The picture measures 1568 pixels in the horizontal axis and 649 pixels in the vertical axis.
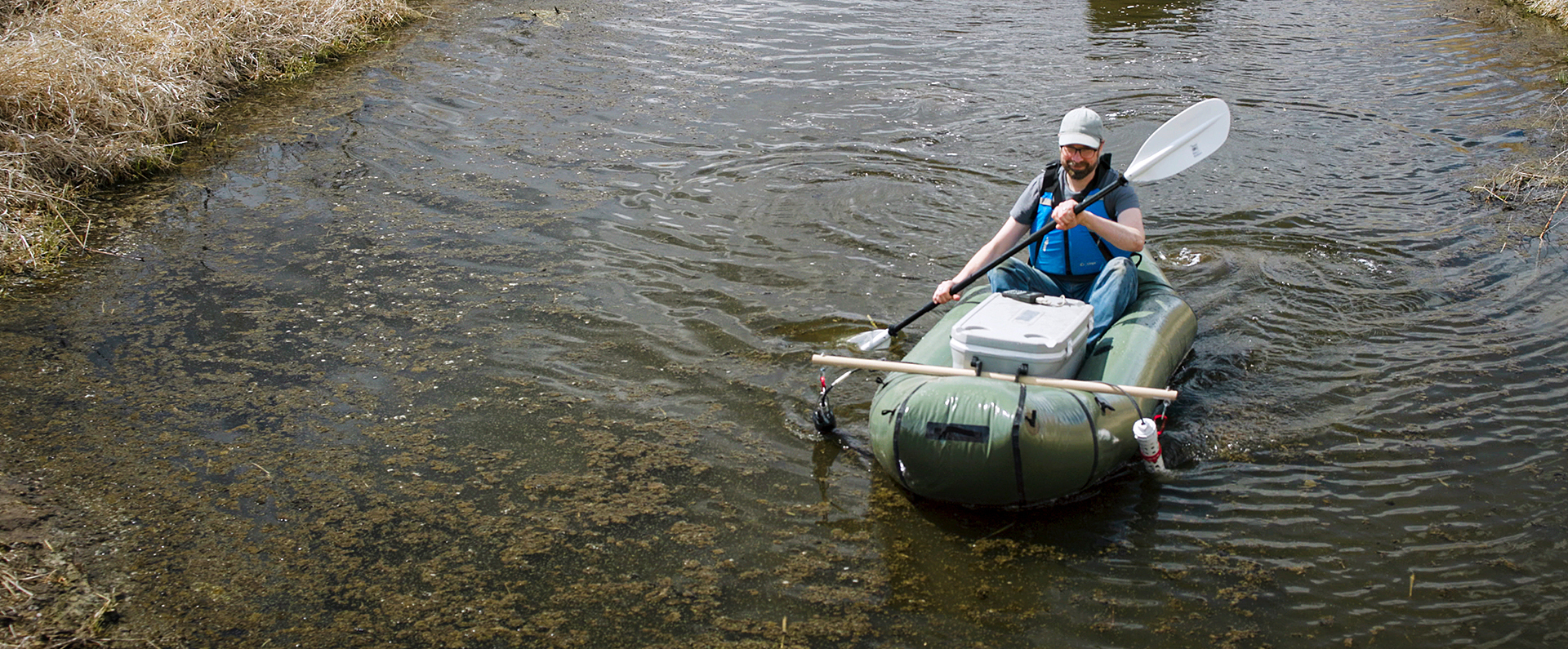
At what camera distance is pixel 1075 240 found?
4.90 meters

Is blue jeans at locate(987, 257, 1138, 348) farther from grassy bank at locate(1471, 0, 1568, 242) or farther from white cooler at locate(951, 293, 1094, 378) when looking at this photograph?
grassy bank at locate(1471, 0, 1568, 242)

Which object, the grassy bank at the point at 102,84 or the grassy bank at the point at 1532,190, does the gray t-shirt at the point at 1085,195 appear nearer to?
the grassy bank at the point at 1532,190

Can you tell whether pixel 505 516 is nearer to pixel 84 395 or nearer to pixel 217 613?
pixel 217 613

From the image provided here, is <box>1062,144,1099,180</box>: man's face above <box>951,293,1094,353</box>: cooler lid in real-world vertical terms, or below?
above

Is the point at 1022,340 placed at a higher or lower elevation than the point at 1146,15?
higher

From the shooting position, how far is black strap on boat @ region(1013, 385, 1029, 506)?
3.71 metres

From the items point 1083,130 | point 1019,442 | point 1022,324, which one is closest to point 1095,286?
point 1083,130

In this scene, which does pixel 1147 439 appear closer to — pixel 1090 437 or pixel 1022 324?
pixel 1090 437

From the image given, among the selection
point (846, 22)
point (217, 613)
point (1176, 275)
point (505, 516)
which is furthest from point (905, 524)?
point (846, 22)

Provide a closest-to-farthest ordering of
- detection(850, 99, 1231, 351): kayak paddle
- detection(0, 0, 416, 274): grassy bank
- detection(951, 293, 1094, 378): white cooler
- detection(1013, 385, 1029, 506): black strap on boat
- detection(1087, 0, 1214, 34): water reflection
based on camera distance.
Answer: detection(1013, 385, 1029, 506): black strap on boat, detection(951, 293, 1094, 378): white cooler, detection(850, 99, 1231, 351): kayak paddle, detection(0, 0, 416, 274): grassy bank, detection(1087, 0, 1214, 34): water reflection

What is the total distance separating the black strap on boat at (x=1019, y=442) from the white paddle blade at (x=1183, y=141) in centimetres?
193

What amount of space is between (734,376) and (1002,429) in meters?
1.68

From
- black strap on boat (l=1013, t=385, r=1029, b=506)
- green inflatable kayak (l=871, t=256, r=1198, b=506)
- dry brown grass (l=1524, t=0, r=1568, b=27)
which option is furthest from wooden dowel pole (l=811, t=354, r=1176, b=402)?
dry brown grass (l=1524, t=0, r=1568, b=27)

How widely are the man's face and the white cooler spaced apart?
77 cm
